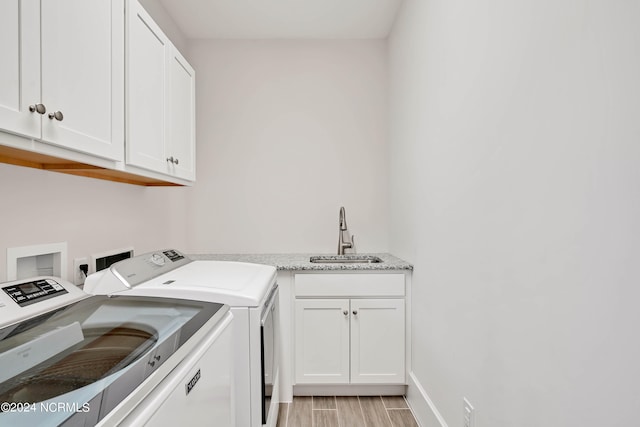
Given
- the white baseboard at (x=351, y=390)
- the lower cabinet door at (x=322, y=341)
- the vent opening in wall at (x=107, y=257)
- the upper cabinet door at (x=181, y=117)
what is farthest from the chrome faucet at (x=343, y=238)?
the vent opening in wall at (x=107, y=257)

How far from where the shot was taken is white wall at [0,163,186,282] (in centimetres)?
124

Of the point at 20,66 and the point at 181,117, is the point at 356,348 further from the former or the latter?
the point at 20,66

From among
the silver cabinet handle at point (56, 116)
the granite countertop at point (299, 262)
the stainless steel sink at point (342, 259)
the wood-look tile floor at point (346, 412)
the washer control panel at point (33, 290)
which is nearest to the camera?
the silver cabinet handle at point (56, 116)

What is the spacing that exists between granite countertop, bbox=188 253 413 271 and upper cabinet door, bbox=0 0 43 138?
153cm

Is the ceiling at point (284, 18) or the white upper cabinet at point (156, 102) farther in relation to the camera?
the ceiling at point (284, 18)

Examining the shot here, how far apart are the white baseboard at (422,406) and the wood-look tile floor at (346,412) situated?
2.3 inches

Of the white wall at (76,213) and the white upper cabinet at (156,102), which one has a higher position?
the white upper cabinet at (156,102)

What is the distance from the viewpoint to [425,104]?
191 cm

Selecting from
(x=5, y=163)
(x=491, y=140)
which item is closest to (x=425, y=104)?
(x=491, y=140)

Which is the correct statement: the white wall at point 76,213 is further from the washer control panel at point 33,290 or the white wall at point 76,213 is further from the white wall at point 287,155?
the white wall at point 287,155

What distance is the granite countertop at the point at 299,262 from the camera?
87.4 inches

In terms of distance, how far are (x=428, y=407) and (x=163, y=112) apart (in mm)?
2047

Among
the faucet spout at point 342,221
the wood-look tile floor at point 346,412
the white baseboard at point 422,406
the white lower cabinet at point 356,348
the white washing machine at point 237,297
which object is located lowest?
the wood-look tile floor at point 346,412

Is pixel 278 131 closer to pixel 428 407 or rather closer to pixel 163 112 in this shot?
pixel 163 112
